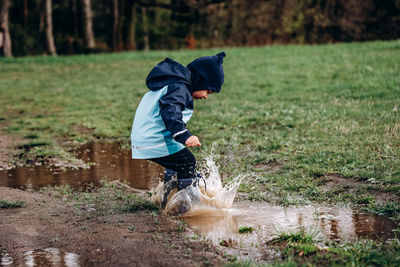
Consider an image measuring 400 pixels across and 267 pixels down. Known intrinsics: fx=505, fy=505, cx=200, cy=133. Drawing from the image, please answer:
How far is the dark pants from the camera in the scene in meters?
4.93

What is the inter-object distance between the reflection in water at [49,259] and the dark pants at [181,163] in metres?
1.33

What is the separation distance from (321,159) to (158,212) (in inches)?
102

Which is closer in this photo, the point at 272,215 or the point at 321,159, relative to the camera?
the point at 272,215

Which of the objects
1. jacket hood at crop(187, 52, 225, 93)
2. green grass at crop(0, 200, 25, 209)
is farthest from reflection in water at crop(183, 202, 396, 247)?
green grass at crop(0, 200, 25, 209)

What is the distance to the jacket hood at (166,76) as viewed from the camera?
472 cm

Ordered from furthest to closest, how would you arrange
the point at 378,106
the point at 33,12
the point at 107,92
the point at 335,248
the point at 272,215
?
the point at 33,12 → the point at 107,92 → the point at 378,106 → the point at 272,215 → the point at 335,248

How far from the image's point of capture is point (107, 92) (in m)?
14.9

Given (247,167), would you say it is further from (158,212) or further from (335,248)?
(335,248)

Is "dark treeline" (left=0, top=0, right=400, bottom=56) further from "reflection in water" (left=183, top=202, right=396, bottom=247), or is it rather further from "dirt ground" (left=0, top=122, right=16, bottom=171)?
"reflection in water" (left=183, top=202, right=396, bottom=247)

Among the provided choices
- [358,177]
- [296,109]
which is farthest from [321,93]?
[358,177]

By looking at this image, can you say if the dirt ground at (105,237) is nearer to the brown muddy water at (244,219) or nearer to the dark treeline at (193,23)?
the brown muddy water at (244,219)

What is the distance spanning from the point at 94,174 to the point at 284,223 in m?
3.17

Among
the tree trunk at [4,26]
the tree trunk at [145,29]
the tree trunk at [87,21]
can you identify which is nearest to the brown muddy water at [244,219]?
the tree trunk at [4,26]

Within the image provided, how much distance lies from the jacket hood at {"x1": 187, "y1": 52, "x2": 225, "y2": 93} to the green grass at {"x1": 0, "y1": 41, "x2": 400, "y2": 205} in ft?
4.80
